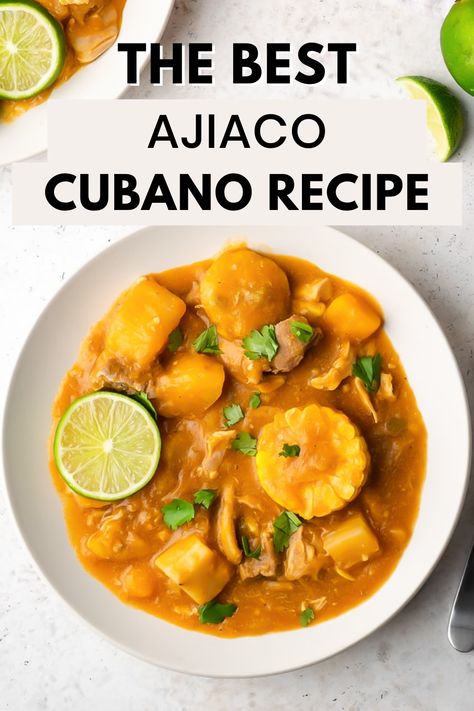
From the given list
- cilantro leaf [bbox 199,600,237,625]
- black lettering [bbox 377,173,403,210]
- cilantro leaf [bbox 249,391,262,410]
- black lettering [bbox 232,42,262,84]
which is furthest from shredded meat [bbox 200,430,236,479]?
black lettering [bbox 232,42,262,84]

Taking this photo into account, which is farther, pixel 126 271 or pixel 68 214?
pixel 68 214

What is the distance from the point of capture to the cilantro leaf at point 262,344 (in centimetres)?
328

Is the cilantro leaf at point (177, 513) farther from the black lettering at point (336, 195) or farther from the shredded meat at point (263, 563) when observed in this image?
the black lettering at point (336, 195)

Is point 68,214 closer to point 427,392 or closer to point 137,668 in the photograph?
point 427,392

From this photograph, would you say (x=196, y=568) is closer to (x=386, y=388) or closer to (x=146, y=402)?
(x=146, y=402)

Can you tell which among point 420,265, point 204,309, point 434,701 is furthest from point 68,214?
point 434,701

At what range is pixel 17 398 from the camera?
342cm

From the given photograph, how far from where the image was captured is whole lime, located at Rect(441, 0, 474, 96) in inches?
130

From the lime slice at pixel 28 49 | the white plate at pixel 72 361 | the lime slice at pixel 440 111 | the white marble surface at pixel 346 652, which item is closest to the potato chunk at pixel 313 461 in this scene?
the white plate at pixel 72 361

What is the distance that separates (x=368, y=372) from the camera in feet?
11.0

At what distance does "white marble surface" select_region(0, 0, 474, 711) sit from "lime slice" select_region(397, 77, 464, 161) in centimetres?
9

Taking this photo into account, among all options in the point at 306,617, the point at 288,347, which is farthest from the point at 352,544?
the point at 288,347

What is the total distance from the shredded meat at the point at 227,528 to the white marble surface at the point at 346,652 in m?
0.63

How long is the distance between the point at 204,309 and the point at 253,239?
12.5 inches
